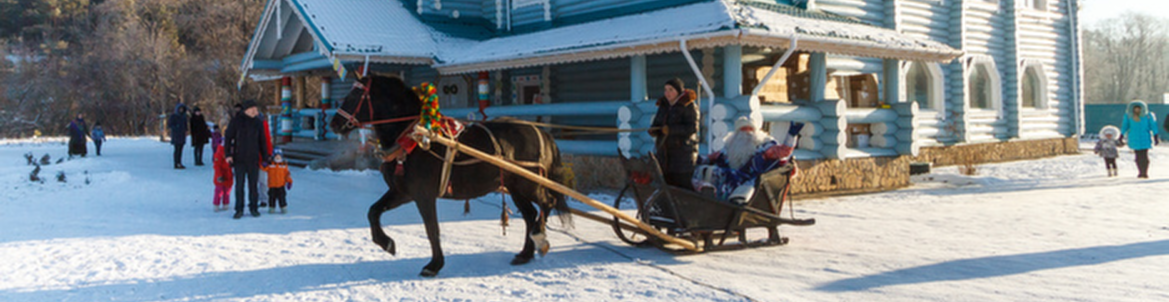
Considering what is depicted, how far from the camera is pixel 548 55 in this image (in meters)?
13.3

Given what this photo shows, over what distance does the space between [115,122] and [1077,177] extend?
146ft

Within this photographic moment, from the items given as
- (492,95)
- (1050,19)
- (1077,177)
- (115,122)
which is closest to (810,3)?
(1077,177)

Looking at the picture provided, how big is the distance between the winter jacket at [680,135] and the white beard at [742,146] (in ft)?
1.20

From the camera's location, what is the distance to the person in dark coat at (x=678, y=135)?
24.0 feet

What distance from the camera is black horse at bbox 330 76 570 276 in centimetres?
612

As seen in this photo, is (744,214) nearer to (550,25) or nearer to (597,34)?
(597,34)

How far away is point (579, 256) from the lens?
7.05 metres

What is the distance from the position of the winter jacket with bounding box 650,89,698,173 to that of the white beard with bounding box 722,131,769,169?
0.37 m

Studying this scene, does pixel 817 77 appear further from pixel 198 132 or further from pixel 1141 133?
pixel 198 132

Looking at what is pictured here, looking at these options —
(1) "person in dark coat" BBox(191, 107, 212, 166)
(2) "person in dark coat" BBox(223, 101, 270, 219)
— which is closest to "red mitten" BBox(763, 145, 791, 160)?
(2) "person in dark coat" BBox(223, 101, 270, 219)

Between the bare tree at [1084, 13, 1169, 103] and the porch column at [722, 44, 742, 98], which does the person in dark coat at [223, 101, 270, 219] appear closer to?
the porch column at [722, 44, 742, 98]

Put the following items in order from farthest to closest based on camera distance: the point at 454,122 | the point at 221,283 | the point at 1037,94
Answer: the point at 1037,94
the point at 454,122
the point at 221,283

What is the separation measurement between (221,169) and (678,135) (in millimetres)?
6543

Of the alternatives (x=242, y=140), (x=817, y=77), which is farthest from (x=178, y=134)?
(x=817, y=77)
